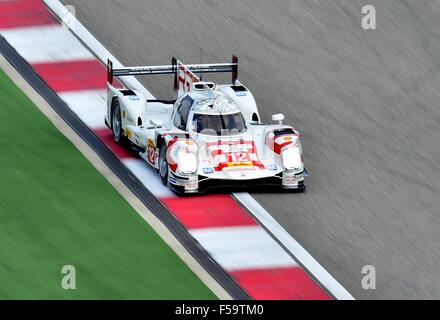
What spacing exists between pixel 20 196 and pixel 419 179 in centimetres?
708

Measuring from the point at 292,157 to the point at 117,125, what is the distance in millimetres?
3895

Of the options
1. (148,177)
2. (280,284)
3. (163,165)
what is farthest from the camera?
(148,177)

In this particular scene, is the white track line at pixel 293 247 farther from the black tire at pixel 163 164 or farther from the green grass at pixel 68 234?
the green grass at pixel 68 234

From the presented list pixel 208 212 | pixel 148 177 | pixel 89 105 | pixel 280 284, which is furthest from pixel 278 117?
pixel 280 284

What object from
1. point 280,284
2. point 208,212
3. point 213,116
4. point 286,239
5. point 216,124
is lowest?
point 280,284

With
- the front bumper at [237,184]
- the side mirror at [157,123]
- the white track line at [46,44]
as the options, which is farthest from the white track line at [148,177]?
the white track line at [46,44]

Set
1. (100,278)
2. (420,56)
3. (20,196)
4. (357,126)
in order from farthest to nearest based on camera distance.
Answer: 1. (420,56)
2. (357,126)
3. (20,196)
4. (100,278)

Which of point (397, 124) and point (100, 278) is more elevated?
point (397, 124)

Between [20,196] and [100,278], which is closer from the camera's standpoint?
[100,278]

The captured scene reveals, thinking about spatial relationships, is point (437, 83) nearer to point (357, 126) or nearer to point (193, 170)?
point (357, 126)

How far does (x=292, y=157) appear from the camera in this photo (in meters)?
30.8

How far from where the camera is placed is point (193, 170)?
3028 cm

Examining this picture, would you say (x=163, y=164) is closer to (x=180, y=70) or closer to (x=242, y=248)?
(x=180, y=70)

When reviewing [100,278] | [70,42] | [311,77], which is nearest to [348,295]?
[100,278]
